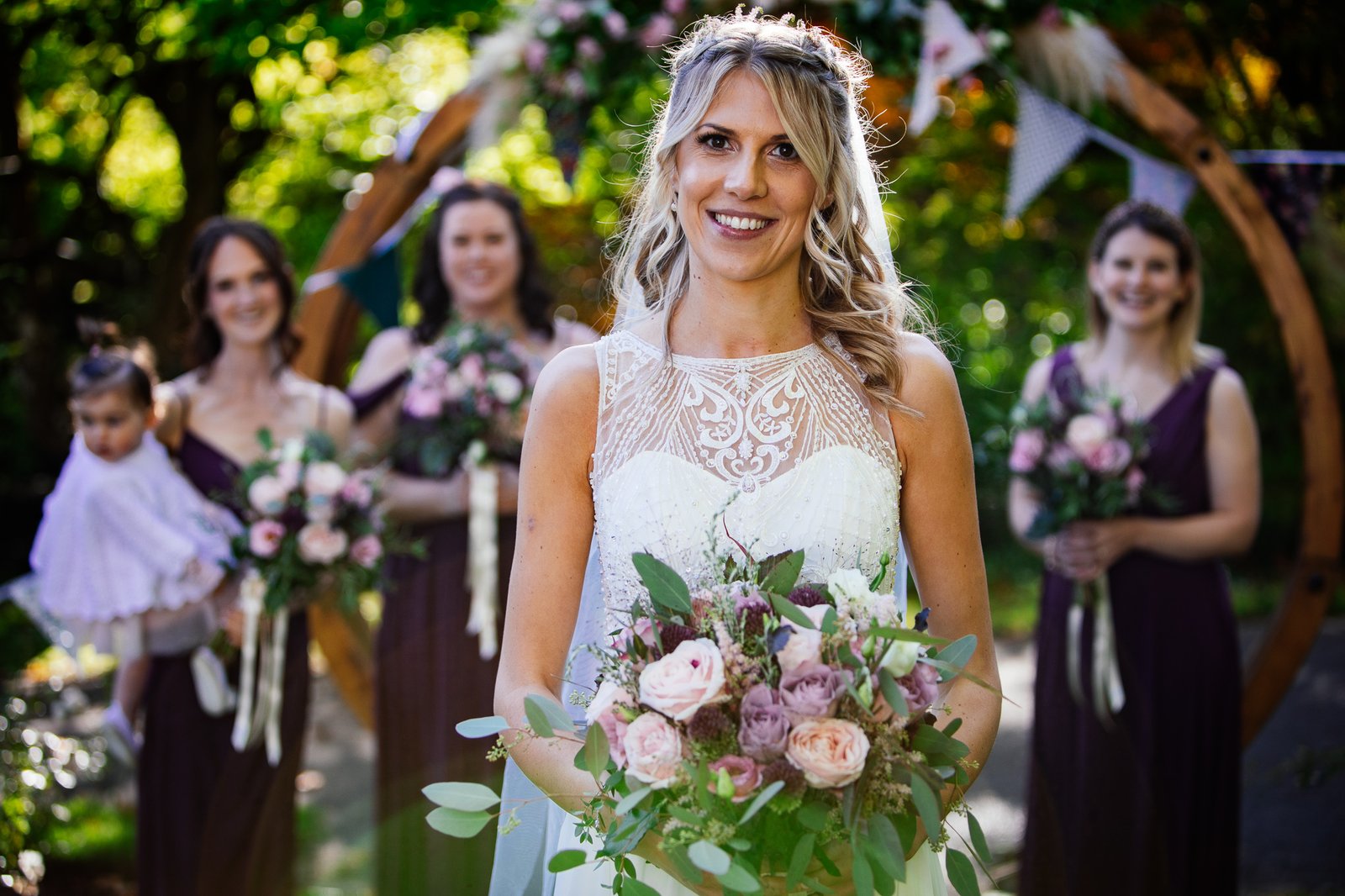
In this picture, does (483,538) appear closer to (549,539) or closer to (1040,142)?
(549,539)

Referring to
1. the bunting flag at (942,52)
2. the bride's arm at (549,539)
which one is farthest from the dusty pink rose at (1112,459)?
the bride's arm at (549,539)

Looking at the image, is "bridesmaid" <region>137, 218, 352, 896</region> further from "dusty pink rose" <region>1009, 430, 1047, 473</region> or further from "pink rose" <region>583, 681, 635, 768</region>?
"pink rose" <region>583, 681, 635, 768</region>

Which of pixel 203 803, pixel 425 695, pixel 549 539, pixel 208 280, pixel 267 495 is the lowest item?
pixel 203 803

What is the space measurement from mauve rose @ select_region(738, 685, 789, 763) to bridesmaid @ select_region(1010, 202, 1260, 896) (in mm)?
3113

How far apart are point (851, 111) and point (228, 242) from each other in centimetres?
314

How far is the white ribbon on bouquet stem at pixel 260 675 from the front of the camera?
15.5 ft

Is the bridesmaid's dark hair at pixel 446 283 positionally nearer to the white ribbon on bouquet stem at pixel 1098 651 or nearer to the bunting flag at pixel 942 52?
the bunting flag at pixel 942 52

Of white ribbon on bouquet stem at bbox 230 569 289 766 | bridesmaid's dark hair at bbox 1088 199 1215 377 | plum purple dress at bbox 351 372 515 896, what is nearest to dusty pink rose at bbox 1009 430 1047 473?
bridesmaid's dark hair at bbox 1088 199 1215 377

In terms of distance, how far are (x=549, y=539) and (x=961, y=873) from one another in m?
1.01

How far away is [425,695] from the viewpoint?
5.25 meters

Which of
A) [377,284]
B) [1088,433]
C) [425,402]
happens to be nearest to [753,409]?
[1088,433]

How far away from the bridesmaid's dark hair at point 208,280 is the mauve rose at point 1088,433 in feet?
9.91

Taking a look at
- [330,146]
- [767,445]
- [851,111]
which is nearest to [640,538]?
[767,445]

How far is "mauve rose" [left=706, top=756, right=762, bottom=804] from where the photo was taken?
1957mm
